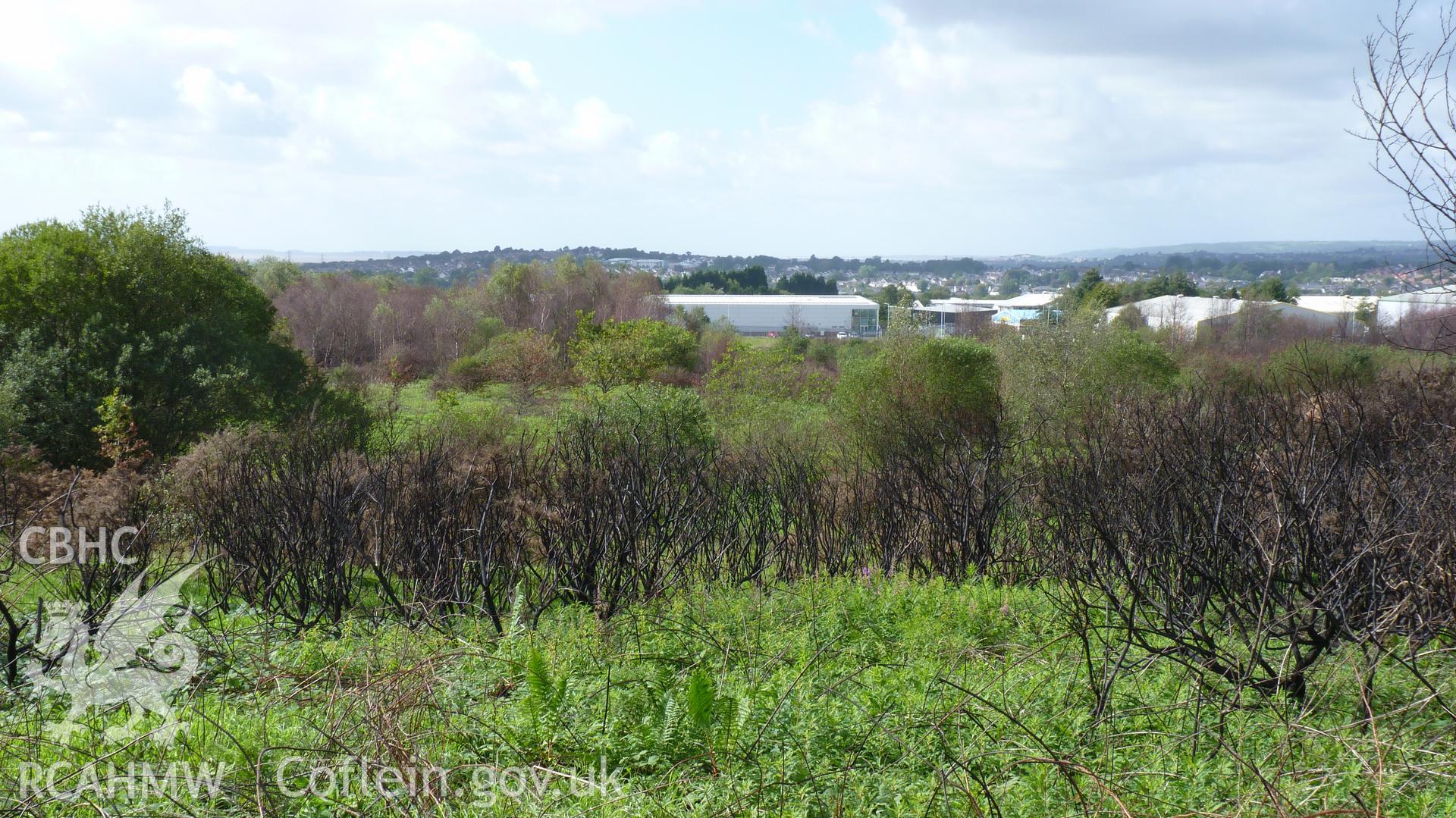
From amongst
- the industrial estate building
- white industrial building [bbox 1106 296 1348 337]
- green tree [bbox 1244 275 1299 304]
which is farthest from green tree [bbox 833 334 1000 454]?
green tree [bbox 1244 275 1299 304]

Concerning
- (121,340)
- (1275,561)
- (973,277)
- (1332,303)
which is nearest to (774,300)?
(1332,303)

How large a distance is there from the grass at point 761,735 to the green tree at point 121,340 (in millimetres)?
16095

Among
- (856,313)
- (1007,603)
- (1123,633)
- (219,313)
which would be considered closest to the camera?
(1123,633)

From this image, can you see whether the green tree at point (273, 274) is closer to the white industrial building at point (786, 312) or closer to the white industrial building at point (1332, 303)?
the white industrial building at point (786, 312)

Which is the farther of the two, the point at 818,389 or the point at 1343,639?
the point at 818,389

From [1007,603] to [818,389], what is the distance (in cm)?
2452

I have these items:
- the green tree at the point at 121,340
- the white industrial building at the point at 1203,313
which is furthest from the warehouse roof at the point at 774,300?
the green tree at the point at 121,340

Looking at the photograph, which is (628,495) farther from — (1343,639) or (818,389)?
(818,389)

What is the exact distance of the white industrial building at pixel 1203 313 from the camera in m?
51.1

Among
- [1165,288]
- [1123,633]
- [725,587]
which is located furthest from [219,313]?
[1165,288]

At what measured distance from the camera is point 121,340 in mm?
20328

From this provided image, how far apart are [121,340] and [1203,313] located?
5872cm

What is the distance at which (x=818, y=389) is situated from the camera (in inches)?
1281

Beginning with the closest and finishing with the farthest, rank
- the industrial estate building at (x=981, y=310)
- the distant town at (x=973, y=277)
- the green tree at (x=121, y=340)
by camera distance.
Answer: the green tree at (x=121, y=340) → the industrial estate building at (x=981, y=310) → the distant town at (x=973, y=277)
